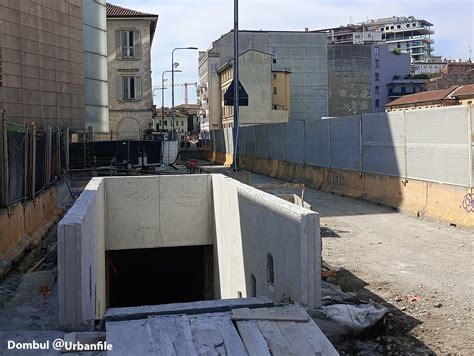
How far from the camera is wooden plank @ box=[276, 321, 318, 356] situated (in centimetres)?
520

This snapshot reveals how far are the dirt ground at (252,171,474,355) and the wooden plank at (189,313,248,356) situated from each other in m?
1.25

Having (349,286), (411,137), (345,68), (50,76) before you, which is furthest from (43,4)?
(345,68)

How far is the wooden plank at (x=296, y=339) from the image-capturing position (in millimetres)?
5203

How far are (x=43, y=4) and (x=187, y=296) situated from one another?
1813cm

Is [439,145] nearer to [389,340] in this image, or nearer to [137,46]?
[389,340]

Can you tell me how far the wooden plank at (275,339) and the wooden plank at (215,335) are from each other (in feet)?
0.87

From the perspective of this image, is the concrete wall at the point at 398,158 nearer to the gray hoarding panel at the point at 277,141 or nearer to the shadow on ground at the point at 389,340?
the gray hoarding panel at the point at 277,141

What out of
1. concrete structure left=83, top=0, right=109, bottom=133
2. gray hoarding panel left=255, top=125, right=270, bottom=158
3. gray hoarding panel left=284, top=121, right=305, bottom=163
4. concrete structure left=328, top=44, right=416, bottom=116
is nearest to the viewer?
gray hoarding panel left=284, top=121, right=305, bottom=163

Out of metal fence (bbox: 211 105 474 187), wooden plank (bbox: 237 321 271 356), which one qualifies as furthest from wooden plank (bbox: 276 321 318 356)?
metal fence (bbox: 211 105 474 187)

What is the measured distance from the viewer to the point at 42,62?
28094 millimetres

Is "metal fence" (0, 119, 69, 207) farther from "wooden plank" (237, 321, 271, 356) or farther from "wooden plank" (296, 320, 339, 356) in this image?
"wooden plank" (296, 320, 339, 356)

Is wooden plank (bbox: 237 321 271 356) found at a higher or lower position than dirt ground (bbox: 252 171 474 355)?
higher

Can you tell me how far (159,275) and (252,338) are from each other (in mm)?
12899

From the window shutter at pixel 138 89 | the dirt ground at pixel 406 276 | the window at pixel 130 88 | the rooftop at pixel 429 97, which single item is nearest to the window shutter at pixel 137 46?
the window at pixel 130 88
